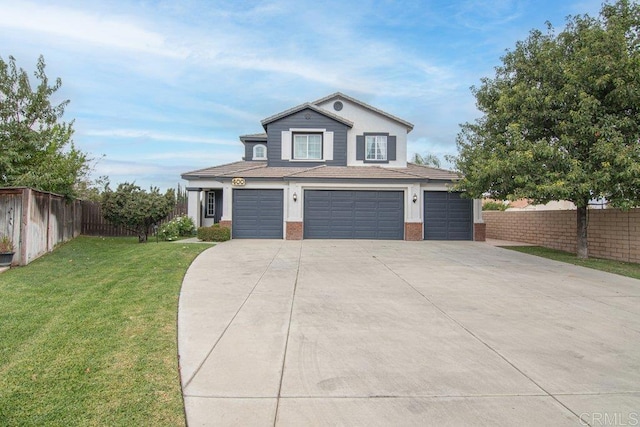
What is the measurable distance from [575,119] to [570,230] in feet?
19.1

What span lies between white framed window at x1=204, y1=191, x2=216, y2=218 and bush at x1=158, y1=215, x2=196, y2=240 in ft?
9.28

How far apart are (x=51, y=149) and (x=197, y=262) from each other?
320 inches

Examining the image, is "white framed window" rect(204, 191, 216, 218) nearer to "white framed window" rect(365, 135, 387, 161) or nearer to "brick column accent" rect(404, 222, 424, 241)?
"white framed window" rect(365, 135, 387, 161)

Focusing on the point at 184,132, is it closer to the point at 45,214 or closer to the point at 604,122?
the point at 45,214

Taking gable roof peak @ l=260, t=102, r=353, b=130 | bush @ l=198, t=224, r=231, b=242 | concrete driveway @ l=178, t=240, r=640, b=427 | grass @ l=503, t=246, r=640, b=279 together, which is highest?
gable roof peak @ l=260, t=102, r=353, b=130

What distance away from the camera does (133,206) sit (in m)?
15.4

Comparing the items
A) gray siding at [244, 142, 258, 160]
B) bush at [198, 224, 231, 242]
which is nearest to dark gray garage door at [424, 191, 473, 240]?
bush at [198, 224, 231, 242]

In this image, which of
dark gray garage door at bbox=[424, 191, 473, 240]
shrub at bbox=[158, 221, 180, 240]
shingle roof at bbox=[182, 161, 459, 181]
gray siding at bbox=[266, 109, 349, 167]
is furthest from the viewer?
gray siding at bbox=[266, 109, 349, 167]

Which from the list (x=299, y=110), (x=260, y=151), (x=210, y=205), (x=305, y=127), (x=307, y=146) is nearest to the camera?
(x=299, y=110)

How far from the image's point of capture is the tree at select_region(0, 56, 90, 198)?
503 inches

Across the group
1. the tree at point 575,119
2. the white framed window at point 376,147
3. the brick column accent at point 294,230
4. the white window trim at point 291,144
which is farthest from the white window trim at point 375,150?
the tree at point 575,119

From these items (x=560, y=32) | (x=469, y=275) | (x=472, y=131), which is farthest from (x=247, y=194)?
(x=560, y=32)

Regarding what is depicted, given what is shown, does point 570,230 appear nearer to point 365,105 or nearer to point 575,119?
point 575,119

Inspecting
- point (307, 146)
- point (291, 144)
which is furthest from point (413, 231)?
point (291, 144)
